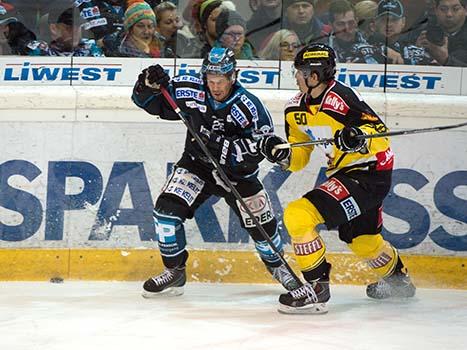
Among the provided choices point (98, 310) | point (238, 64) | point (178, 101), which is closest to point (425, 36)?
point (238, 64)

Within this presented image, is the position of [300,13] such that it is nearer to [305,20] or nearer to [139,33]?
[305,20]

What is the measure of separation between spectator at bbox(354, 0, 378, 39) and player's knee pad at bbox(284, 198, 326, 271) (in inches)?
55.1

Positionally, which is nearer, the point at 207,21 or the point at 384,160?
the point at 384,160

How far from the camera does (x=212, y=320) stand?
4.83 metres

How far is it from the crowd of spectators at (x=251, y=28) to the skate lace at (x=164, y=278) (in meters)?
1.30

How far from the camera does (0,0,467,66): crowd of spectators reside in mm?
6047

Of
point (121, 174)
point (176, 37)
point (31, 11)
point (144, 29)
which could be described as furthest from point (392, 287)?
point (31, 11)

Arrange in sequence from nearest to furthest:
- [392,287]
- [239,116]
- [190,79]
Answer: [239,116] → [190,79] → [392,287]

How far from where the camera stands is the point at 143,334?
4.50 meters

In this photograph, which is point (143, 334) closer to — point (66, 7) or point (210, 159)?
point (210, 159)

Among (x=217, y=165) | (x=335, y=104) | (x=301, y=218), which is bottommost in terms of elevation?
(x=301, y=218)

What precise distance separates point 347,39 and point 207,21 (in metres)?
0.79

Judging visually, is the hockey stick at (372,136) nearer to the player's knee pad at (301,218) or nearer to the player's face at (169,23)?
the player's knee pad at (301,218)

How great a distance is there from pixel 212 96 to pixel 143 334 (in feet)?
4.55
